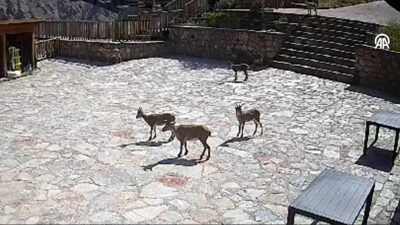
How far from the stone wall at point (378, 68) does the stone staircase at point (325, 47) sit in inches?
15.7

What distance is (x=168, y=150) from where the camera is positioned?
27.1 feet

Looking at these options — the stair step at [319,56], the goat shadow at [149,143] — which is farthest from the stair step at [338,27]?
the goat shadow at [149,143]

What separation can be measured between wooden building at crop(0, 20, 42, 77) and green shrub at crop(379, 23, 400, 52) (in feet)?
37.0

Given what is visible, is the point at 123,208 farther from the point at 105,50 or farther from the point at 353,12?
the point at 353,12

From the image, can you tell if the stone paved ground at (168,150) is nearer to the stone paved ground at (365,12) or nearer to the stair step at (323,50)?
the stair step at (323,50)

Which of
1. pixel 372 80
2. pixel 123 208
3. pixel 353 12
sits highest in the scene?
pixel 353 12

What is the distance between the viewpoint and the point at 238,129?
31.1 ft

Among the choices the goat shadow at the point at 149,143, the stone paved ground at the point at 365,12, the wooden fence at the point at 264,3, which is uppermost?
the wooden fence at the point at 264,3

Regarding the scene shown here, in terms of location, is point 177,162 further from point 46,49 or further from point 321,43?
point 46,49

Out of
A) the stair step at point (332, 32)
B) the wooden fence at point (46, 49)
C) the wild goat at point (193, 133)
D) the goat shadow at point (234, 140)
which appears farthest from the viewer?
the wooden fence at point (46, 49)

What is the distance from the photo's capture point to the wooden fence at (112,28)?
683 inches

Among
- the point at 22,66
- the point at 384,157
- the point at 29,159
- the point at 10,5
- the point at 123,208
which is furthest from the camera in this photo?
the point at 10,5

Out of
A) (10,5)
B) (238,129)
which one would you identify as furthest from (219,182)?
(10,5)

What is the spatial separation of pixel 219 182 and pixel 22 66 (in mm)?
10319
